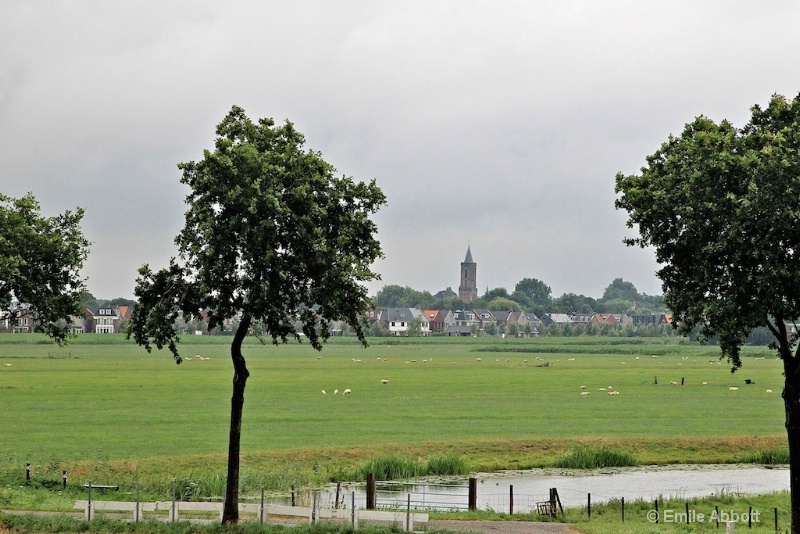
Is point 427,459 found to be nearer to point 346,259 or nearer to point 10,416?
point 346,259

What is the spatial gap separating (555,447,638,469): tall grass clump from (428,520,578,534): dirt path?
19.0 meters

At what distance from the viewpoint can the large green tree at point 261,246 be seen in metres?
29.4

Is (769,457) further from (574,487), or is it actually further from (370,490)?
(370,490)

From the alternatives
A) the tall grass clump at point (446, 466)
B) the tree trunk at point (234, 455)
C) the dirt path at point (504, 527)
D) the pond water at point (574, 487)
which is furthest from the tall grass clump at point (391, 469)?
the tree trunk at point (234, 455)

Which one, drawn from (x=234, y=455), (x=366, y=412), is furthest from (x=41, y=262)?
(x=366, y=412)

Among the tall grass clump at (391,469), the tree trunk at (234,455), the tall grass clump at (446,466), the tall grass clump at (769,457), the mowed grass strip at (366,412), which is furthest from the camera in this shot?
the tall grass clump at (769,457)

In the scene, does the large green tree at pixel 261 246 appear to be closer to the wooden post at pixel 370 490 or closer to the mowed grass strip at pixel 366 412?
the wooden post at pixel 370 490

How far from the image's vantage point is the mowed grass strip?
180 ft

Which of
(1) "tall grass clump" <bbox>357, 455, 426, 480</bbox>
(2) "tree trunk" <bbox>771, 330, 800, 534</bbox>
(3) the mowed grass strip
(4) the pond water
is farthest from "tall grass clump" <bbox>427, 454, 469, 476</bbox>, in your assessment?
(2) "tree trunk" <bbox>771, 330, 800, 534</bbox>

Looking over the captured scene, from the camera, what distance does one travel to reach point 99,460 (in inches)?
1884

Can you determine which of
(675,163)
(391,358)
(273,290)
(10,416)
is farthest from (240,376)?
(391,358)

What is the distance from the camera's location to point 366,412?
74.5m

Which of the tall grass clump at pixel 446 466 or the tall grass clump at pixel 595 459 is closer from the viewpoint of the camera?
the tall grass clump at pixel 446 466

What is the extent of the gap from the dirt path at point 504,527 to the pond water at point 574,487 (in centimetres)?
436
